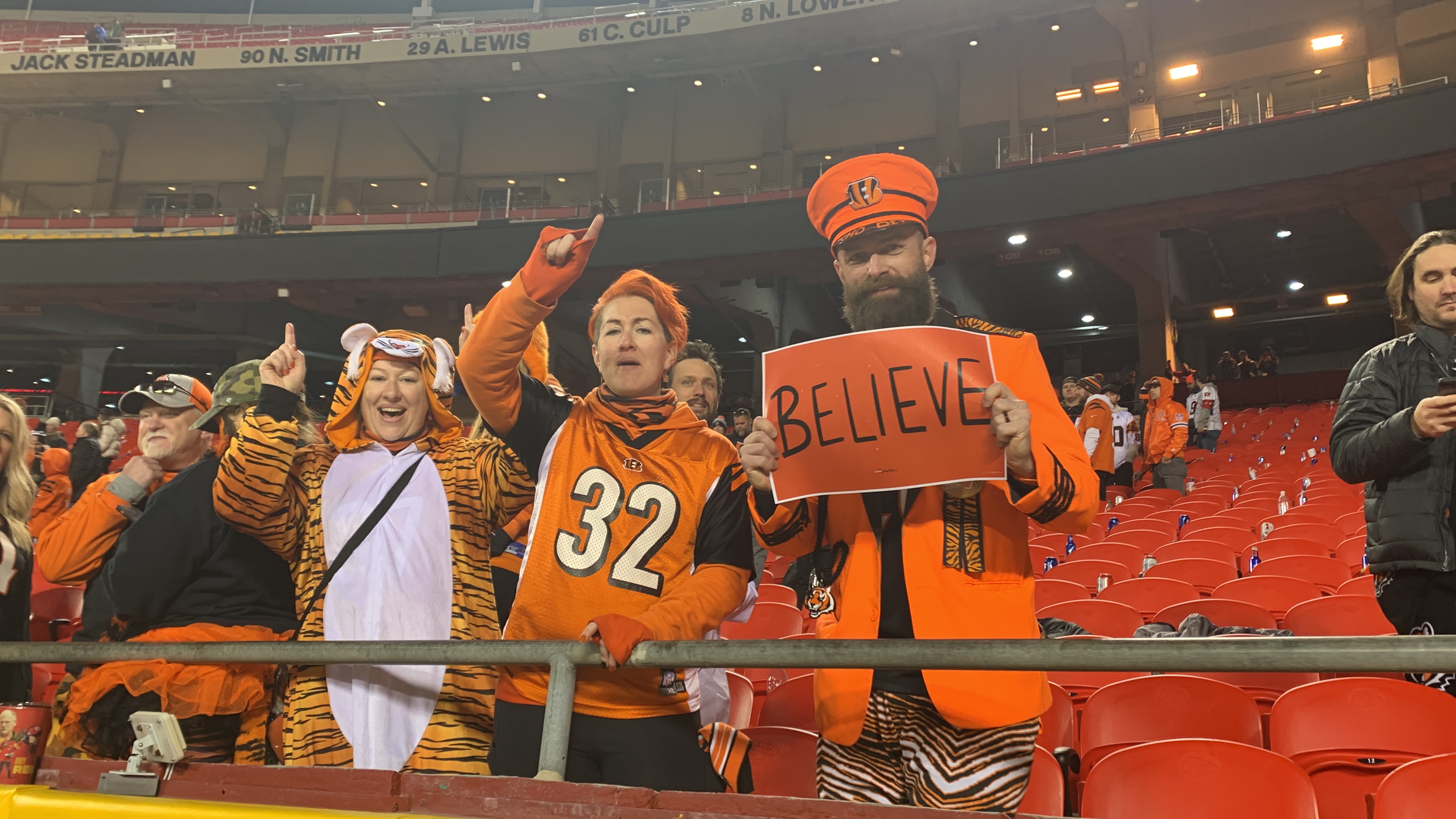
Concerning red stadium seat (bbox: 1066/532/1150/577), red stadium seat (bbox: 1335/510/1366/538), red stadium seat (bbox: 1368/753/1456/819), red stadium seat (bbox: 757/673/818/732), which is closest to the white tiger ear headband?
red stadium seat (bbox: 757/673/818/732)

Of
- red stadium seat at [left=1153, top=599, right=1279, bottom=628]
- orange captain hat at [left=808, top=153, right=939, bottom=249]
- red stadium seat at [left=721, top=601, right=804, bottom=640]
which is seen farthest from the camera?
red stadium seat at [left=721, top=601, right=804, bottom=640]

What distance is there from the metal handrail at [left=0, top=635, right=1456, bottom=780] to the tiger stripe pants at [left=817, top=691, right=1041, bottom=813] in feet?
0.48

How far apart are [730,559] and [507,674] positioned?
1.73 feet

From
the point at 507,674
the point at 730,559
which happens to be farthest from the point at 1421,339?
the point at 507,674

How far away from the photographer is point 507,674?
196 cm

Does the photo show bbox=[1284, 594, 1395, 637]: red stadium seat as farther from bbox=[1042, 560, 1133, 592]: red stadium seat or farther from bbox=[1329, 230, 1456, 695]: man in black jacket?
bbox=[1042, 560, 1133, 592]: red stadium seat

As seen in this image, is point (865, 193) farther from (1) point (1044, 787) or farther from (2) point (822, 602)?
(1) point (1044, 787)

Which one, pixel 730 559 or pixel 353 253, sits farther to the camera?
pixel 353 253

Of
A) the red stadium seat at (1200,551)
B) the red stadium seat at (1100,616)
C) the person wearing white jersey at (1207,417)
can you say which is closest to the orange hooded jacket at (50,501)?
the red stadium seat at (1100,616)

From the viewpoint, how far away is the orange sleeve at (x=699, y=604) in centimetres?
177

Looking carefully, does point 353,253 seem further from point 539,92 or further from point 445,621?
point 445,621

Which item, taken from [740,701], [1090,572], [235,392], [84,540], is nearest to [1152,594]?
[1090,572]

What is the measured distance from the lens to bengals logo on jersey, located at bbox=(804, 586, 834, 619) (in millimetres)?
1759

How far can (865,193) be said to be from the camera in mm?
1888
